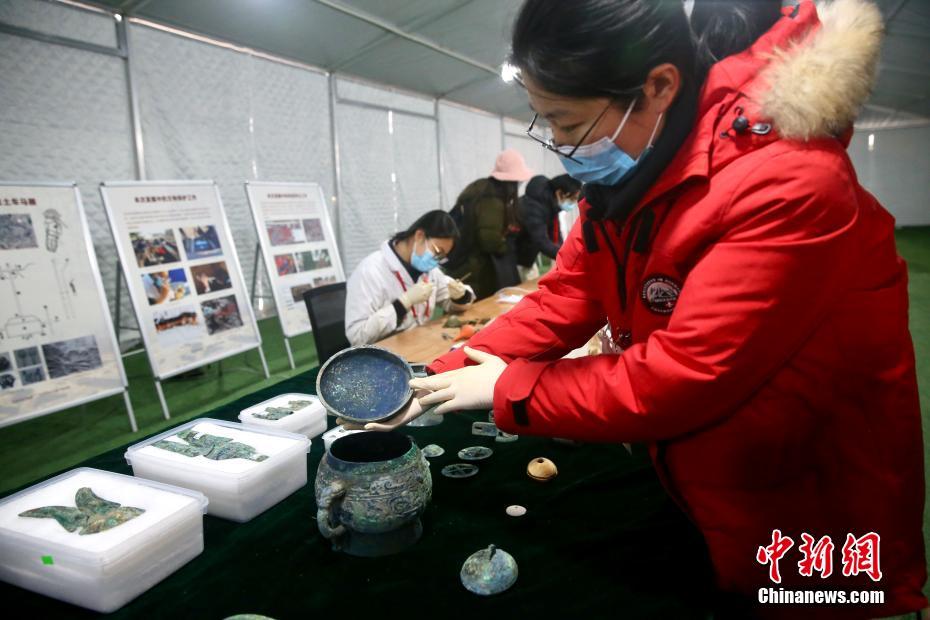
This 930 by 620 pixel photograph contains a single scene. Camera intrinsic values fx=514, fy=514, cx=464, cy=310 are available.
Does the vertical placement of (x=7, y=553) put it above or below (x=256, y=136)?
below

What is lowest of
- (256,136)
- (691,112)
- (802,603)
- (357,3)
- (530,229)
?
(802,603)

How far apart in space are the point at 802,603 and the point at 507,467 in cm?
64

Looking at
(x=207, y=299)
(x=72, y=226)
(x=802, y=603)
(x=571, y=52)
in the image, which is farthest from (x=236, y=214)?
(x=802, y=603)

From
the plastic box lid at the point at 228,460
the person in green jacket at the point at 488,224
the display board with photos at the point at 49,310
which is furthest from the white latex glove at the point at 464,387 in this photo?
the person in green jacket at the point at 488,224

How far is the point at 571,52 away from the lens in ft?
2.43

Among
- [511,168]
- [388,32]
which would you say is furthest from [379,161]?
[511,168]

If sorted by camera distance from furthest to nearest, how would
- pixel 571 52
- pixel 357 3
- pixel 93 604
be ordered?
pixel 357 3 < pixel 93 604 < pixel 571 52

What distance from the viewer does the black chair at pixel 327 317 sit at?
8.46 ft

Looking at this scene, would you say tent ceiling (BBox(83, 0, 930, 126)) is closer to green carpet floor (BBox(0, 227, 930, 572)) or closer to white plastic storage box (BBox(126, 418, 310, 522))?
green carpet floor (BBox(0, 227, 930, 572))

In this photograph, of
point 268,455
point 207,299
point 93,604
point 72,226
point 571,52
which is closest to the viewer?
point 571,52

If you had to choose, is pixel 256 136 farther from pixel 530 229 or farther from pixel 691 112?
pixel 691 112

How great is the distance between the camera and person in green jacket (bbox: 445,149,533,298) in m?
3.87

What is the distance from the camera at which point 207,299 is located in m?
3.47

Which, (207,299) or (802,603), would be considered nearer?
(802,603)
